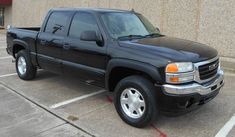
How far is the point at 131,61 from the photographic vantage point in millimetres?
4480

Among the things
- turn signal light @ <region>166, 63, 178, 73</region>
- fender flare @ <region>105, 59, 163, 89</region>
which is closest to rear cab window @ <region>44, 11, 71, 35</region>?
fender flare @ <region>105, 59, 163, 89</region>

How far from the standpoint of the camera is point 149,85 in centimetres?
433

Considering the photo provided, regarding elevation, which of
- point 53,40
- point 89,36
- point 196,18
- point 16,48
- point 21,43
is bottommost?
point 16,48

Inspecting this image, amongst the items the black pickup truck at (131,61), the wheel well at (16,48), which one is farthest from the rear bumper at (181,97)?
the wheel well at (16,48)

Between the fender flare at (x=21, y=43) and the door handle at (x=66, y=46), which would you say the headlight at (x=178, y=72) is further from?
the fender flare at (x=21, y=43)

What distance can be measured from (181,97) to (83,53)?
215cm

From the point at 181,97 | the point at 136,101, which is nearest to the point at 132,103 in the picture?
the point at 136,101

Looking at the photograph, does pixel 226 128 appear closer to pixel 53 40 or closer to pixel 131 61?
pixel 131 61

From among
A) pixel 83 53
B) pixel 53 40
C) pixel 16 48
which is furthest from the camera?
pixel 16 48

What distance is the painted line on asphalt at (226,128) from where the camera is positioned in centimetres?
434

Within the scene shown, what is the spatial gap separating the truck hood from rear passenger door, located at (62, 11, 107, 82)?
0.60m

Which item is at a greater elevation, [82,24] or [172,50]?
[82,24]

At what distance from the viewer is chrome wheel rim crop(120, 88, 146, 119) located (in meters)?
4.49

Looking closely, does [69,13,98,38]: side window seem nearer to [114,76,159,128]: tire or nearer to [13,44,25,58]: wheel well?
[114,76,159,128]: tire
